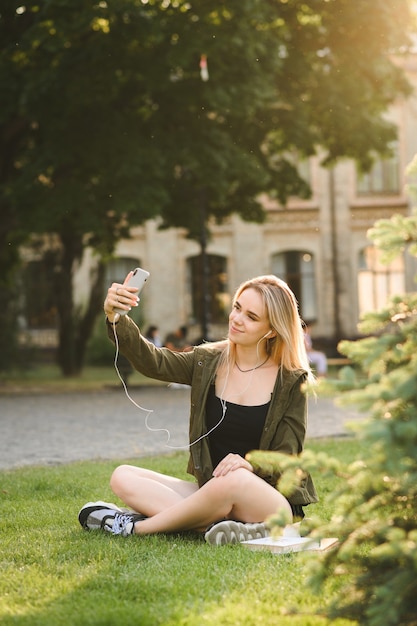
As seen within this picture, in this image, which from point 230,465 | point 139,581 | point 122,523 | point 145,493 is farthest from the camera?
point 145,493

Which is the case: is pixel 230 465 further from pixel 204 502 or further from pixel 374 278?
pixel 374 278

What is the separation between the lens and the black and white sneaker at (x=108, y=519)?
5.83 metres

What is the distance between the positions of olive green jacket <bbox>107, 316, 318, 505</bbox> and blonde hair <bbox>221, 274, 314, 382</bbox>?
96mm

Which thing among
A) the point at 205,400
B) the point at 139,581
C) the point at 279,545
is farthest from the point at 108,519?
the point at 139,581

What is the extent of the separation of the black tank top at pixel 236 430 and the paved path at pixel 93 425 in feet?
10.8

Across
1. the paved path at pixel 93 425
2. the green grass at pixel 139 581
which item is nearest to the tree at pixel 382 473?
the green grass at pixel 139 581

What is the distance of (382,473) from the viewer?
3.22 metres

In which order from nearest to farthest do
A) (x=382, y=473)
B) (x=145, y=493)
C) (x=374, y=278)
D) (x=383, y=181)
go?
(x=382, y=473)
(x=145, y=493)
(x=374, y=278)
(x=383, y=181)

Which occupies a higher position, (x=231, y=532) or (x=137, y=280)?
(x=137, y=280)

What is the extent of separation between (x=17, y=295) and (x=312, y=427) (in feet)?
58.3

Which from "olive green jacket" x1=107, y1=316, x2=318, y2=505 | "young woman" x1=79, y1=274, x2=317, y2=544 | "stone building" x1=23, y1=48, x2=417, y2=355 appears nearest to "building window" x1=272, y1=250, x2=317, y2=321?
"stone building" x1=23, y1=48, x2=417, y2=355

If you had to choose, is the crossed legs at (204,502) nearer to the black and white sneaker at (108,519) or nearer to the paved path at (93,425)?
the black and white sneaker at (108,519)

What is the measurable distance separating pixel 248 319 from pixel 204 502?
112cm

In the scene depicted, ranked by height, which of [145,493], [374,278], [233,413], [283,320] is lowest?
[145,493]
